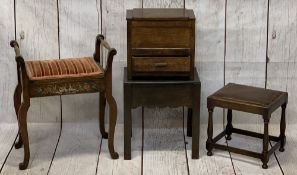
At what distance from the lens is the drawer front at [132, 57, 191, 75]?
2951 millimetres

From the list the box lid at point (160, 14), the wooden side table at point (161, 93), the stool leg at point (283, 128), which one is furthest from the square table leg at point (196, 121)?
the stool leg at point (283, 128)

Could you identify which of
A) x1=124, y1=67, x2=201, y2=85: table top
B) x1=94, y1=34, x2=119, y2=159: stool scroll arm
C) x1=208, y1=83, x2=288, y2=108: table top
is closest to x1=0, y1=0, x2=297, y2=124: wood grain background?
x1=94, y1=34, x2=119, y2=159: stool scroll arm

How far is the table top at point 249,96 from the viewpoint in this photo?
294 centimetres

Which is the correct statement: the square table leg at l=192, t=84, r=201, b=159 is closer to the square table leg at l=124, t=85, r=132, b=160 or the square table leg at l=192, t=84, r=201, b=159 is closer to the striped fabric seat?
the square table leg at l=124, t=85, r=132, b=160

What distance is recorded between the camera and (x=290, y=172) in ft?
9.66

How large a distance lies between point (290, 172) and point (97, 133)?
1.14m

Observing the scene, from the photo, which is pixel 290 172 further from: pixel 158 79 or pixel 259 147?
pixel 158 79

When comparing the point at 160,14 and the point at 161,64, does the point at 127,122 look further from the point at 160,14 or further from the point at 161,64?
the point at 160,14

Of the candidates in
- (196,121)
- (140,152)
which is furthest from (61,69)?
(196,121)

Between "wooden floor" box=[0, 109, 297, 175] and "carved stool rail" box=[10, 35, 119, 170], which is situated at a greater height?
"carved stool rail" box=[10, 35, 119, 170]

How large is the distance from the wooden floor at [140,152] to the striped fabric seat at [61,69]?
482 mm

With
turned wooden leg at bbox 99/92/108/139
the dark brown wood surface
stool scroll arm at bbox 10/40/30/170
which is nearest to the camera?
stool scroll arm at bbox 10/40/30/170

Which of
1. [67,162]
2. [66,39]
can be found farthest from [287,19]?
[67,162]

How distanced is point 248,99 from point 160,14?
63cm
